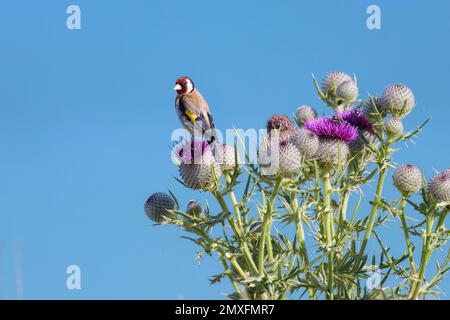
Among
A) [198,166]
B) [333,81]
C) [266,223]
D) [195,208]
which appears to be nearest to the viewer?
[266,223]

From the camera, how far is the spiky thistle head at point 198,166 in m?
8.42

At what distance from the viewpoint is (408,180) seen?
9.39 metres

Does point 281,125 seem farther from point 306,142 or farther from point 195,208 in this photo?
point 195,208

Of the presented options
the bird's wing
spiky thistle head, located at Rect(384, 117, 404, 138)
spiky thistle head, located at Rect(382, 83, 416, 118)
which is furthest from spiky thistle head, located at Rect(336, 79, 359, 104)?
the bird's wing

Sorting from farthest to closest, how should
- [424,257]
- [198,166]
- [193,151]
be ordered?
1. [424,257]
2. [193,151]
3. [198,166]

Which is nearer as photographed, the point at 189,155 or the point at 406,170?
the point at 189,155

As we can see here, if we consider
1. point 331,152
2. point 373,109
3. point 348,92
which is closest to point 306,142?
point 331,152

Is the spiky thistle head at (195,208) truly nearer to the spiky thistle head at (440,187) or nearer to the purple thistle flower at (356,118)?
the purple thistle flower at (356,118)

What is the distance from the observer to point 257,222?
347 inches

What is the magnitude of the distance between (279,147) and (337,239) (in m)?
0.99

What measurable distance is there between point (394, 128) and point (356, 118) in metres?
0.41
